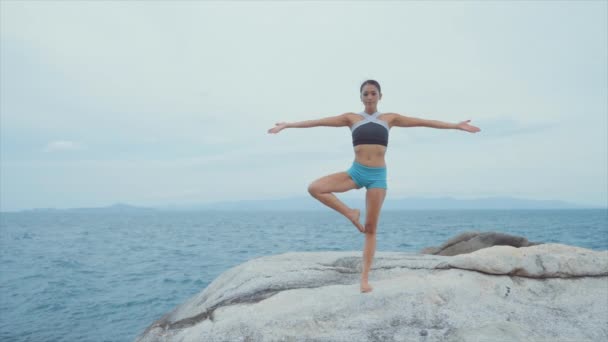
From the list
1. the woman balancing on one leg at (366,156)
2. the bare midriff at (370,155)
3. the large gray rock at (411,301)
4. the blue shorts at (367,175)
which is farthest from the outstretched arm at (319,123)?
the large gray rock at (411,301)

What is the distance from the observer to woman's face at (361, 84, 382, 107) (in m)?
6.47

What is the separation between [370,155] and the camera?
21.1ft

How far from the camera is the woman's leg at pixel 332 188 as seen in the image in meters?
6.44

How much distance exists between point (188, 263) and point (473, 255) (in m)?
26.1

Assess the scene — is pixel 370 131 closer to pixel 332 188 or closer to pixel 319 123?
pixel 319 123

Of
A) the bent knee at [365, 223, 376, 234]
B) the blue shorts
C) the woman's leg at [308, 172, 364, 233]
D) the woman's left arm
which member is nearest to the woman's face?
the woman's left arm

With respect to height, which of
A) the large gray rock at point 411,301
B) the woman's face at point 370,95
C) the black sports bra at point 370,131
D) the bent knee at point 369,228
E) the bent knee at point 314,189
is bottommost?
the large gray rock at point 411,301

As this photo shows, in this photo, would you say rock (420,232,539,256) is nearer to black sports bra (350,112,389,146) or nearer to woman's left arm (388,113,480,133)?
woman's left arm (388,113,480,133)

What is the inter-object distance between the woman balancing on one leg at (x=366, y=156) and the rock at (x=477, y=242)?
747 centimetres

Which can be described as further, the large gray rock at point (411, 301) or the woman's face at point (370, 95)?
the woman's face at point (370, 95)

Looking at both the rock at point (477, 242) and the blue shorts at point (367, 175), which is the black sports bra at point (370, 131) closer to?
the blue shorts at point (367, 175)

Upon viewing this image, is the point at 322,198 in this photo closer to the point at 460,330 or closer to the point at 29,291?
the point at 460,330

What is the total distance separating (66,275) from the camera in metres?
25.5

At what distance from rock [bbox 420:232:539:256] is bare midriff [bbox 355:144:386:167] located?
308 inches
